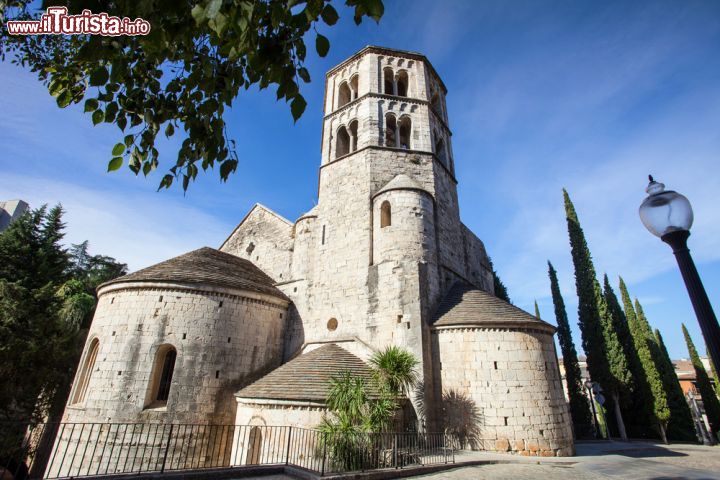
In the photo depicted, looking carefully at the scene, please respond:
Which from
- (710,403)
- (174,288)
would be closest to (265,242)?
(174,288)

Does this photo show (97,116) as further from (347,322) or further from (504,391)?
(504,391)

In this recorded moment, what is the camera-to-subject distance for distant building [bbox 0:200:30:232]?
50.9 meters

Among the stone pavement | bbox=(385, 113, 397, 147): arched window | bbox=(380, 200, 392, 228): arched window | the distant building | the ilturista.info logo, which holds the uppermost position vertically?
the distant building

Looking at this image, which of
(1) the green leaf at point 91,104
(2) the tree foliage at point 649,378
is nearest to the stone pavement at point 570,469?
(1) the green leaf at point 91,104


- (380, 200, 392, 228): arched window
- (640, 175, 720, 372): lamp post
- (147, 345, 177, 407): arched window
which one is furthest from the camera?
(380, 200, 392, 228): arched window

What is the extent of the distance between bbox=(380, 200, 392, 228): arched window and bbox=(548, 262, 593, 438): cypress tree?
17.4 m

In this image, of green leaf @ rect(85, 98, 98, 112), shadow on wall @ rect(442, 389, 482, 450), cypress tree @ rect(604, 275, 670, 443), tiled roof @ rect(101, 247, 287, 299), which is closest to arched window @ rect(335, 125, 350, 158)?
tiled roof @ rect(101, 247, 287, 299)

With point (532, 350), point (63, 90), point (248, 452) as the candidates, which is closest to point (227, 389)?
point (248, 452)

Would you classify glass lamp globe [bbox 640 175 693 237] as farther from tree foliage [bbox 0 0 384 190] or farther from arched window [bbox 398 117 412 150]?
arched window [bbox 398 117 412 150]

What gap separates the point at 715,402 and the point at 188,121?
1557 inches

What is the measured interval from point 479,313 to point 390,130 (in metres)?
13.7

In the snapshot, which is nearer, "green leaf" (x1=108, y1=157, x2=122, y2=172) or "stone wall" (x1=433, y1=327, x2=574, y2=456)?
"green leaf" (x1=108, y1=157, x2=122, y2=172)

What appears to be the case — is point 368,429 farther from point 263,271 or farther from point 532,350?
point 263,271

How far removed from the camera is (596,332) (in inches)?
950
